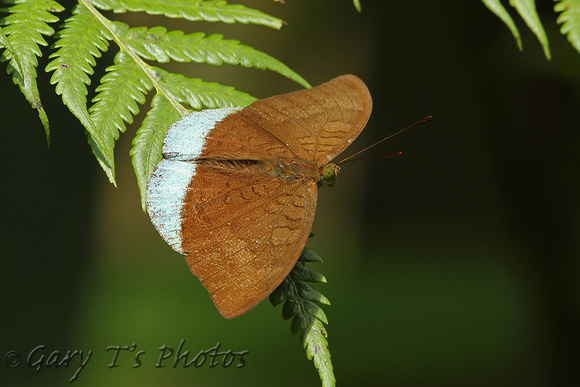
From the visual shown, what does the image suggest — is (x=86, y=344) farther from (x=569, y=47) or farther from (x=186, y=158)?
(x=569, y=47)

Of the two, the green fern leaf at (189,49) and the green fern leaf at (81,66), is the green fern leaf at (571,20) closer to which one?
the green fern leaf at (189,49)

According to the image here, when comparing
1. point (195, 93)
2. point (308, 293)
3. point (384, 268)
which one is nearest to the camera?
point (308, 293)

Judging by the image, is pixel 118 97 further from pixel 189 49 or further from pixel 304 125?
pixel 304 125

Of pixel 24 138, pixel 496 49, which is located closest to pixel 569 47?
pixel 496 49

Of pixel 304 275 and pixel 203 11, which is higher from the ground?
pixel 203 11

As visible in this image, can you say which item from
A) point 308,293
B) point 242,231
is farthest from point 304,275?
point 242,231

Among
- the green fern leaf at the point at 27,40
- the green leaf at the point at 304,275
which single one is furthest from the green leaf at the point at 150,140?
the green leaf at the point at 304,275

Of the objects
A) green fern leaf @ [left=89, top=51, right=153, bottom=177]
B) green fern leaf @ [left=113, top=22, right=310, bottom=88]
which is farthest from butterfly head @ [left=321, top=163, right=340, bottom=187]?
green fern leaf @ [left=89, top=51, right=153, bottom=177]
